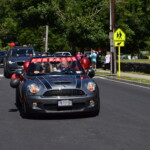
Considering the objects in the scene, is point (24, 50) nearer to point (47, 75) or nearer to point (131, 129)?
point (47, 75)

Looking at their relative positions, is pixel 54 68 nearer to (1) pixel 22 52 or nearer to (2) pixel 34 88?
(2) pixel 34 88

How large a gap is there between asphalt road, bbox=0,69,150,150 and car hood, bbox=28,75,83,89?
0.77 metres

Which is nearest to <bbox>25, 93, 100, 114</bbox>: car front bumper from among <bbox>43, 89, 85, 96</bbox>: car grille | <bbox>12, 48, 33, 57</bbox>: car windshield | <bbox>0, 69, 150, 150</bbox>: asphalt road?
<bbox>43, 89, 85, 96</bbox>: car grille

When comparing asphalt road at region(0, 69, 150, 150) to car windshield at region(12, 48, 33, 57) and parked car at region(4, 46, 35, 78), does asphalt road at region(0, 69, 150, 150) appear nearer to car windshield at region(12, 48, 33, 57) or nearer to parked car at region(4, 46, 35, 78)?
parked car at region(4, 46, 35, 78)

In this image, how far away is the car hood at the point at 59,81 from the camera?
9867 millimetres

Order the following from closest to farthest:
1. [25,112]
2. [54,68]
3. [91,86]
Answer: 1. [91,86]
2. [25,112]
3. [54,68]

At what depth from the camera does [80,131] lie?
8.55m

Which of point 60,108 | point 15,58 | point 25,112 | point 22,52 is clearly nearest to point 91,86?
point 60,108

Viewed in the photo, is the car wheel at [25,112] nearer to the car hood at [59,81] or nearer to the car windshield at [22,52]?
the car hood at [59,81]

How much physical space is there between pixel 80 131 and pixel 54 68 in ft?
9.44

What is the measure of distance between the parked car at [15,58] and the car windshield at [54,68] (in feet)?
49.0

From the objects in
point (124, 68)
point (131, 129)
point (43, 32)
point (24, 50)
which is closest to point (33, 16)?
point (124, 68)

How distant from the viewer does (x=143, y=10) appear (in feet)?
194

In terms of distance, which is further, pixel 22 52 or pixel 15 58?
pixel 22 52
